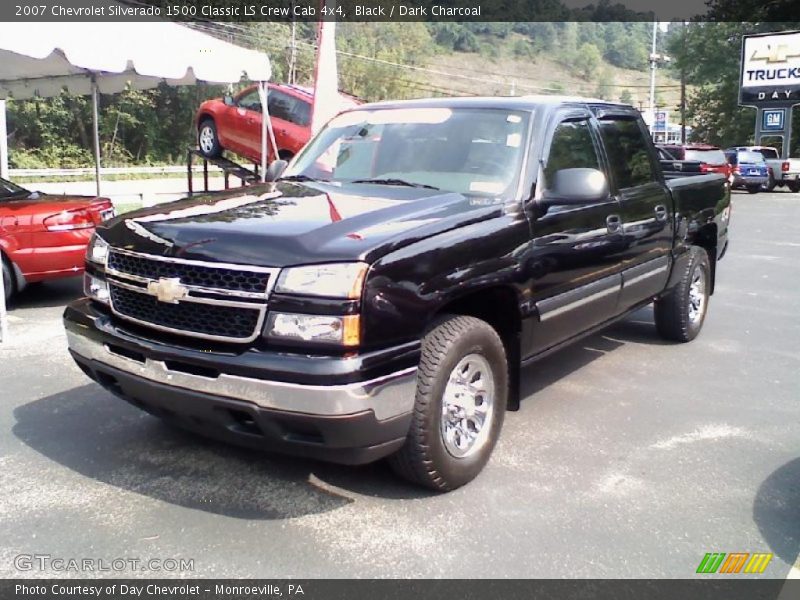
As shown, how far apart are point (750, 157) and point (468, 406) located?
27.2 meters

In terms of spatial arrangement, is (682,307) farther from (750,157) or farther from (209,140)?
(750,157)

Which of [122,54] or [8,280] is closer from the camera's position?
[8,280]

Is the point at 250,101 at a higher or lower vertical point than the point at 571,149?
higher

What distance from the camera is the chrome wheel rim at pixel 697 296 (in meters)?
6.22

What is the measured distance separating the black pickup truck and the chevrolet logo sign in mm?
33073

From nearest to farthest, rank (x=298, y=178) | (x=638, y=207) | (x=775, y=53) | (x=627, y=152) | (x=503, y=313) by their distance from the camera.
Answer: (x=503, y=313), (x=298, y=178), (x=638, y=207), (x=627, y=152), (x=775, y=53)

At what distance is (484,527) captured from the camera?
10.5 ft

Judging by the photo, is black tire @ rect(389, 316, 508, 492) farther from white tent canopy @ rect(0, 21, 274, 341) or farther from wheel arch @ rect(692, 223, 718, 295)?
white tent canopy @ rect(0, 21, 274, 341)

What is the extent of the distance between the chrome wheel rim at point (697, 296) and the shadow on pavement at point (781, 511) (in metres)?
2.52

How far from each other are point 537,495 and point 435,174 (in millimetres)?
1782

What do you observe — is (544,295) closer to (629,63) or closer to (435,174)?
(435,174)

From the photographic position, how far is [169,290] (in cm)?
310

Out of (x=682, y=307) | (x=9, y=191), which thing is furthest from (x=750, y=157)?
(x=9, y=191)

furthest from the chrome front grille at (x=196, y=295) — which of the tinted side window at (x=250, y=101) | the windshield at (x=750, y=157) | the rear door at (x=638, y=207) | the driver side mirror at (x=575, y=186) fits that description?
the windshield at (x=750, y=157)
